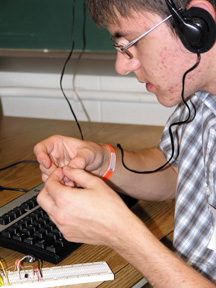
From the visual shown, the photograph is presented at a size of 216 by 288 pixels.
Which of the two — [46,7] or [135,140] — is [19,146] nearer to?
[135,140]

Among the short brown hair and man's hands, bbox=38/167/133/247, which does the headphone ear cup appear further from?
man's hands, bbox=38/167/133/247

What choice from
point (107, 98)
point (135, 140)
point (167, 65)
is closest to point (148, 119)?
point (107, 98)

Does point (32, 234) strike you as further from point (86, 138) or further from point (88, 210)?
point (86, 138)

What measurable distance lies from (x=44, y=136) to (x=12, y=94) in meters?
0.46

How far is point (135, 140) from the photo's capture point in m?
1.57

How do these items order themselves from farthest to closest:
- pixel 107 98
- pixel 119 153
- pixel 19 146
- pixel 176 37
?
1. pixel 107 98
2. pixel 19 146
3. pixel 119 153
4. pixel 176 37

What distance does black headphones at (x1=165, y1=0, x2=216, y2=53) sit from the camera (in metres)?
0.84

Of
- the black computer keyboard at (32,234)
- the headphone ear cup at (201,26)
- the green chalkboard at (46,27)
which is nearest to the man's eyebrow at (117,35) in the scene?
the headphone ear cup at (201,26)

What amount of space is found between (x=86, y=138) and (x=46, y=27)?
1.71 ft

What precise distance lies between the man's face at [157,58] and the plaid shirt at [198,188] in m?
0.13

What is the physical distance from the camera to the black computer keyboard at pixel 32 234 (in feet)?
2.79

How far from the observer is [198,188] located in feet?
3.61

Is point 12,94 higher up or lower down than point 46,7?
lower down

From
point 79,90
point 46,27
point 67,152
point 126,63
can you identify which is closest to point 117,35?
point 126,63
